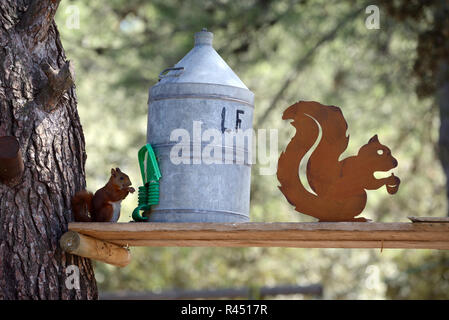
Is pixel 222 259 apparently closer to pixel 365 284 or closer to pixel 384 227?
pixel 365 284

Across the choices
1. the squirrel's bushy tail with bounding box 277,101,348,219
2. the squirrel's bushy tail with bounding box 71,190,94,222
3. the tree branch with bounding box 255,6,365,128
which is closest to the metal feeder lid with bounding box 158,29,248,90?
the squirrel's bushy tail with bounding box 277,101,348,219

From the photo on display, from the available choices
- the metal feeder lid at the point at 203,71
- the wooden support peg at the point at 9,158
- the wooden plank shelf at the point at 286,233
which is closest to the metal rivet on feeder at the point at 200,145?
the metal feeder lid at the point at 203,71

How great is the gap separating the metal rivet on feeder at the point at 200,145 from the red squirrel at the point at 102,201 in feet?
0.45

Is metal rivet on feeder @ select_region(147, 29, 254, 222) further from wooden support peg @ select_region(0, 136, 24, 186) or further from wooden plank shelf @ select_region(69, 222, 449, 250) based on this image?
wooden support peg @ select_region(0, 136, 24, 186)

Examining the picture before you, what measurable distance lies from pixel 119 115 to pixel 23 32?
582 cm

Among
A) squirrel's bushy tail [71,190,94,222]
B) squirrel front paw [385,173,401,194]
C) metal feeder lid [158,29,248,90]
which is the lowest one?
squirrel's bushy tail [71,190,94,222]

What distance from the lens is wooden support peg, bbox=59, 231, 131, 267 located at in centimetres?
239

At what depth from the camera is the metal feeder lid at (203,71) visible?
2.52 meters

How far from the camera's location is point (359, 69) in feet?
25.6

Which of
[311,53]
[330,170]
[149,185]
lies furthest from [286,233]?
[311,53]

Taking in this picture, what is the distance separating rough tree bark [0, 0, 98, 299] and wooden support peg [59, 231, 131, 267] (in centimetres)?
8

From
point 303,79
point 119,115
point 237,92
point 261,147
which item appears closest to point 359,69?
point 303,79

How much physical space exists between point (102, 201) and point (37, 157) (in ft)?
0.86

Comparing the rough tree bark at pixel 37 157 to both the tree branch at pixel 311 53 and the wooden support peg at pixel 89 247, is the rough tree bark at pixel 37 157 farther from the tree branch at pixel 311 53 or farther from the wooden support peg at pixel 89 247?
the tree branch at pixel 311 53
